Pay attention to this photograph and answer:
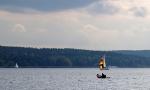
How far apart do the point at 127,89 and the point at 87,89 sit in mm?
9739

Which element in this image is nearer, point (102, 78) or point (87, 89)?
point (87, 89)

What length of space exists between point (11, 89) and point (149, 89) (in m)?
33.2

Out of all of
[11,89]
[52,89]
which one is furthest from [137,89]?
[11,89]

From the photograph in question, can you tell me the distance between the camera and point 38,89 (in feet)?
366

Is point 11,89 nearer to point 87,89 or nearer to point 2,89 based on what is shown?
point 2,89

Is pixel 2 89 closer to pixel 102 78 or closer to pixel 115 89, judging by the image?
pixel 115 89

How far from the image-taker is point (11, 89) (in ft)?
366

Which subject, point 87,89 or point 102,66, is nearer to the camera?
point 87,89

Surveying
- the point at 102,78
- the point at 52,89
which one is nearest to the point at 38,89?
the point at 52,89

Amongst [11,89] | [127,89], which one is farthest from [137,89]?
[11,89]

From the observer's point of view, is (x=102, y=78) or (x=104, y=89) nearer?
(x=104, y=89)

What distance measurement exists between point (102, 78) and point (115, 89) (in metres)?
60.5

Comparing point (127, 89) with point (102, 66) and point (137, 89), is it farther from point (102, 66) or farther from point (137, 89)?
point (102, 66)

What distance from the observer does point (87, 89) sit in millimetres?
114500
